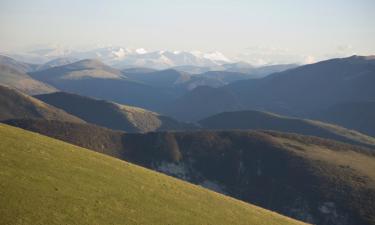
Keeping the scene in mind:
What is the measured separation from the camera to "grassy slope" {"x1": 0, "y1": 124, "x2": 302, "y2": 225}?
34781 mm

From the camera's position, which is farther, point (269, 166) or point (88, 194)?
point (269, 166)

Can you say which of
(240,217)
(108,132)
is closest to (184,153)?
(108,132)

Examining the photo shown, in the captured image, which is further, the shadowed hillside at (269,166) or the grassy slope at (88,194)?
the shadowed hillside at (269,166)

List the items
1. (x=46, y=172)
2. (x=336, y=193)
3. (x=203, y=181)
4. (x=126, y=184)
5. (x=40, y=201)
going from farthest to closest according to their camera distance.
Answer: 1. (x=203, y=181)
2. (x=336, y=193)
3. (x=126, y=184)
4. (x=46, y=172)
5. (x=40, y=201)

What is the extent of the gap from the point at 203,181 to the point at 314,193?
1462 inches

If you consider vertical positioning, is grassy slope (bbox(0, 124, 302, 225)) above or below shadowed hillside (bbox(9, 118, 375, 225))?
above

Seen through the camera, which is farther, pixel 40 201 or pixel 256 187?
pixel 256 187

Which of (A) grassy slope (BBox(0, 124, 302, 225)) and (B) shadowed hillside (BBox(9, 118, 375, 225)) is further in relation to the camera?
(B) shadowed hillside (BBox(9, 118, 375, 225))

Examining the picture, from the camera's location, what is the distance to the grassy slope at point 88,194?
34781 mm

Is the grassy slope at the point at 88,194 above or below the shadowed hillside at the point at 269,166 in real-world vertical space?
above

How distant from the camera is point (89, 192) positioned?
41500 millimetres

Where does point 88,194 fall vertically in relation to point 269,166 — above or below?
above

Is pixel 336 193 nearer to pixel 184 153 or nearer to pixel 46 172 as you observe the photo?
pixel 184 153

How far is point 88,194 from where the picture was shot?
40.8 meters
